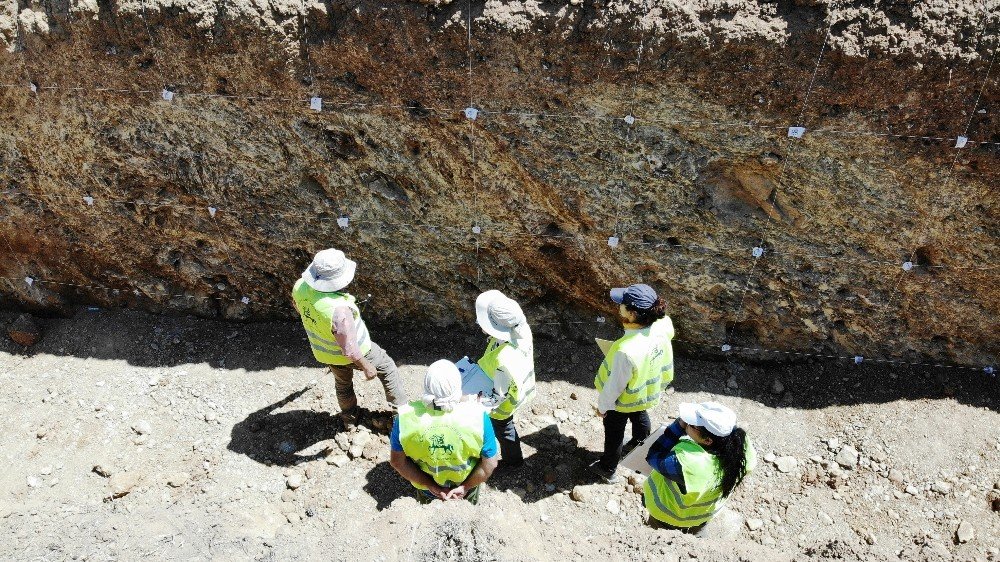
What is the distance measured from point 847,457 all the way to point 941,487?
57 cm

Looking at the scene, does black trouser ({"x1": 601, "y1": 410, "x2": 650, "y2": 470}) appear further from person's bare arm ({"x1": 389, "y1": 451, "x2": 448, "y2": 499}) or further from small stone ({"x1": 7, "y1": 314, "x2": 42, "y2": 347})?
small stone ({"x1": 7, "y1": 314, "x2": 42, "y2": 347})

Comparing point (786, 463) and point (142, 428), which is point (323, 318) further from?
point (786, 463)

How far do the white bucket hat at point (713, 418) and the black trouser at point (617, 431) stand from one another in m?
0.93

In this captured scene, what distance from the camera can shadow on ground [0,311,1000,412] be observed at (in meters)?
5.00

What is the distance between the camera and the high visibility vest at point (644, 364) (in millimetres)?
3742

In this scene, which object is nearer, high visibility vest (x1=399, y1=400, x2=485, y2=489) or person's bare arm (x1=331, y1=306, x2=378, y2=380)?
high visibility vest (x1=399, y1=400, x2=485, y2=489)

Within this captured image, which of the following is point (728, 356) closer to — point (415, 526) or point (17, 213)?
point (415, 526)

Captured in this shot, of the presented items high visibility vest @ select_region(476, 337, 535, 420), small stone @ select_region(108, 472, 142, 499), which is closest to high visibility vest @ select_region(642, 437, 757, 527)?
high visibility vest @ select_region(476, 337, 535, 420)

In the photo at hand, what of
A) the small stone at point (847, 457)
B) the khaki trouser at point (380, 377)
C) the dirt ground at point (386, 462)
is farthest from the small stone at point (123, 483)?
the small stone at point (847, 457)

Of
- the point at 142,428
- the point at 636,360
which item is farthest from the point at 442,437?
the point at 142,428

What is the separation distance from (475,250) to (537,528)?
7.20 feet

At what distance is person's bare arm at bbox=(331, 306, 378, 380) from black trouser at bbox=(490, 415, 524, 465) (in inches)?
38.4

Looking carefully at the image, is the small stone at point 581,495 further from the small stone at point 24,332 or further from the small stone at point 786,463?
the small stone at point 24,332

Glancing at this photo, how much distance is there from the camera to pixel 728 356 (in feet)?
17.7
